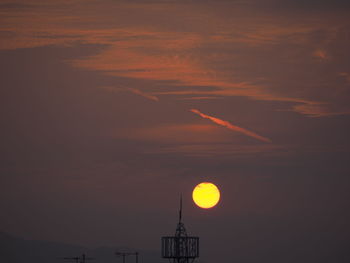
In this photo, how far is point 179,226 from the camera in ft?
343

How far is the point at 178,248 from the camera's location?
341 ft

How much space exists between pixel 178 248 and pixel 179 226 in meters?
2.71
